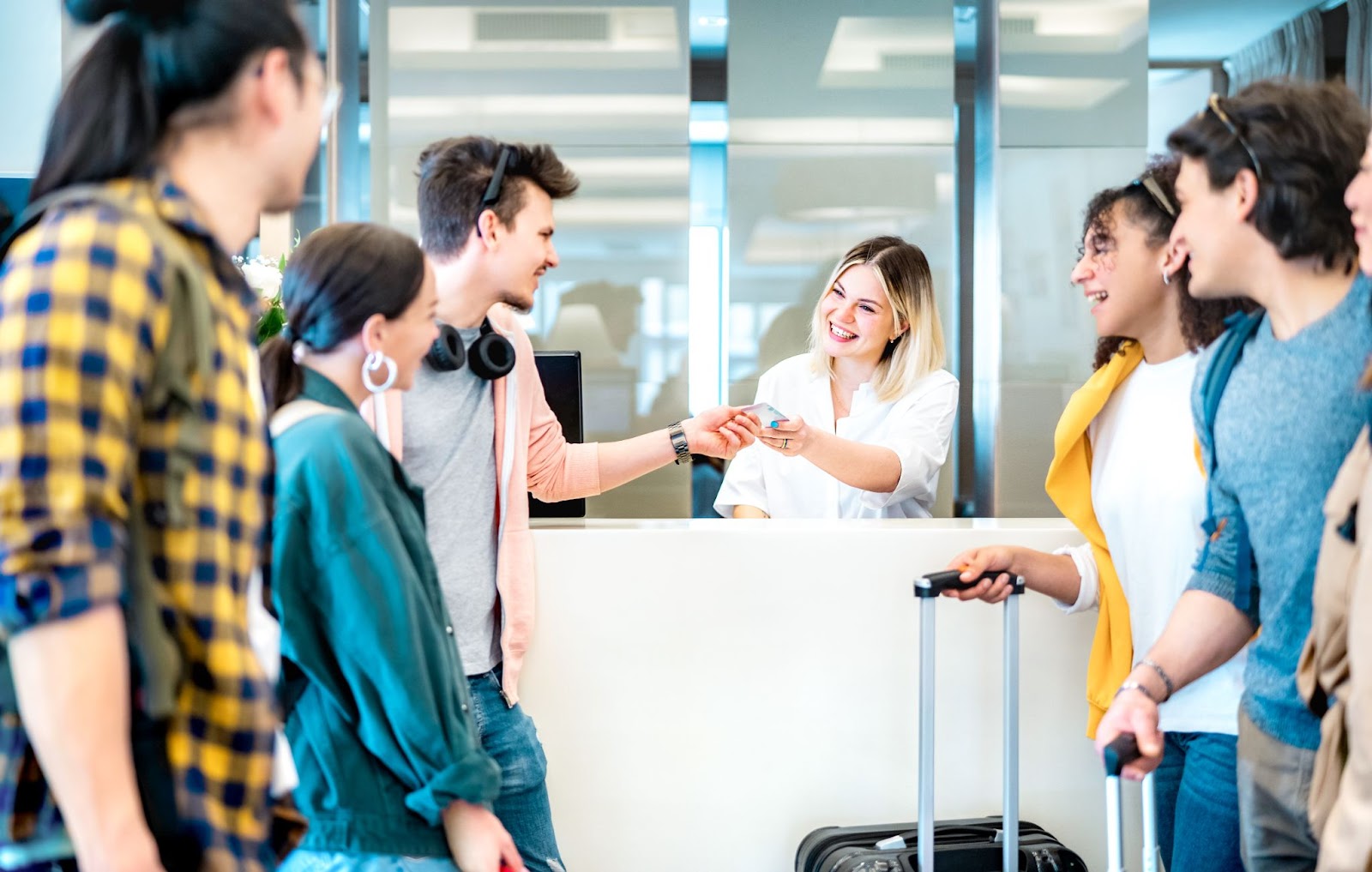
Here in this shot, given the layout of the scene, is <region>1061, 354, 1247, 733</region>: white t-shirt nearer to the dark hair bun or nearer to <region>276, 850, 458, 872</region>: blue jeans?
<region>276, 850, 458, 872</region>: blue jeans

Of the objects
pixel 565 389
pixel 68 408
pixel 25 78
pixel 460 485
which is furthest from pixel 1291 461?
pixel 25 78

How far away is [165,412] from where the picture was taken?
2.87 feet

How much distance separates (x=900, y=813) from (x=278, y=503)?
4.95 feet

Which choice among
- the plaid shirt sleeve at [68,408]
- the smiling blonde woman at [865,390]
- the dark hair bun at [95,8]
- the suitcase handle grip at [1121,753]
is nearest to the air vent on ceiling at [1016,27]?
the smiling blonde woman at [865,390]

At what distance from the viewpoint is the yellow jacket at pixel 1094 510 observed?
6.53 ft

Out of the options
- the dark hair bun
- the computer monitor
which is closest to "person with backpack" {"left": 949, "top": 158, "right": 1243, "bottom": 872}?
the computer monitor

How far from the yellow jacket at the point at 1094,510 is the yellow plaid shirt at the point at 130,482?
146cm

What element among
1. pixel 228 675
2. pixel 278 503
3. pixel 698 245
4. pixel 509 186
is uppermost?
pixel 698 245

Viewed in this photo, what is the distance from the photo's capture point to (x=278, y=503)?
126 cm

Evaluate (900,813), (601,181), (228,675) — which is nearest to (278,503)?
(228,675)

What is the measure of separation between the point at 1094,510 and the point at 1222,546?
48 centimetres

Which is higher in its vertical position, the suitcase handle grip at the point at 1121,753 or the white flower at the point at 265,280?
the white flower at the point at 265,280

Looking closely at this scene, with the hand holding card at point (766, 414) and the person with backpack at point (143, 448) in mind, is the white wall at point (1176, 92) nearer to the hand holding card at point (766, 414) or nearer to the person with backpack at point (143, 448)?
the hand holding card at point (766, 414)

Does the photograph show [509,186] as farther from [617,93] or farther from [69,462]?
[617,93]
